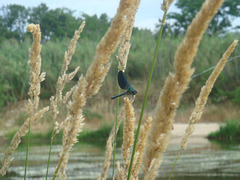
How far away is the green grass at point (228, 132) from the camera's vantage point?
10.5 metres

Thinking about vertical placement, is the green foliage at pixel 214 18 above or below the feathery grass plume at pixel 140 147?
above

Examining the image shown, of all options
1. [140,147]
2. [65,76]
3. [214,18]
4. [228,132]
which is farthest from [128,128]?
[214,18]

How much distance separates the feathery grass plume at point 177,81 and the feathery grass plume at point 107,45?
23cm

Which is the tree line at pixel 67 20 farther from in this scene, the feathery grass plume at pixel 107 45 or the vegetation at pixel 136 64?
the feathery grass plume at pixel 107 45

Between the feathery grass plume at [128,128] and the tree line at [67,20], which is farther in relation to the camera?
the tree line at [67,20]

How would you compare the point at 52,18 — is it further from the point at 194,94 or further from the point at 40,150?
the point at 40,150

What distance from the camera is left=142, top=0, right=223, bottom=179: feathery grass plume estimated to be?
697 mm

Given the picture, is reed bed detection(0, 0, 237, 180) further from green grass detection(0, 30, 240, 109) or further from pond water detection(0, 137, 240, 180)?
green grass detection(0, 30, 240, 109)

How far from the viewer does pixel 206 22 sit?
2.27 feet

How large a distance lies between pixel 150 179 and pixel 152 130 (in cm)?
16

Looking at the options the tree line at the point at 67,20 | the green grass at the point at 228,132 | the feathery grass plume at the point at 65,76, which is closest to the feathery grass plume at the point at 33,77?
the feathery grass plume at the point at 65,76

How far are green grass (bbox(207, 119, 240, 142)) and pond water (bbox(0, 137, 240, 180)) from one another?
1131 millimetres

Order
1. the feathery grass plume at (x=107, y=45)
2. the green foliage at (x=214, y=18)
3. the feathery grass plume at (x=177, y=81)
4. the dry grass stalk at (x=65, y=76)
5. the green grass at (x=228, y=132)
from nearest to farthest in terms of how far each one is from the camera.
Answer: the feathery grass plume at (x=177, y=81) → the feathery grass plume at (x=107, y=45) → the dry grass stalk at (x=65, y=76) → the green grass at (x=228, y=132) → the green foliage at (x=214, y=18)

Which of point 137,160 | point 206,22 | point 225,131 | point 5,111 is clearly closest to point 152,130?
point 206,22
